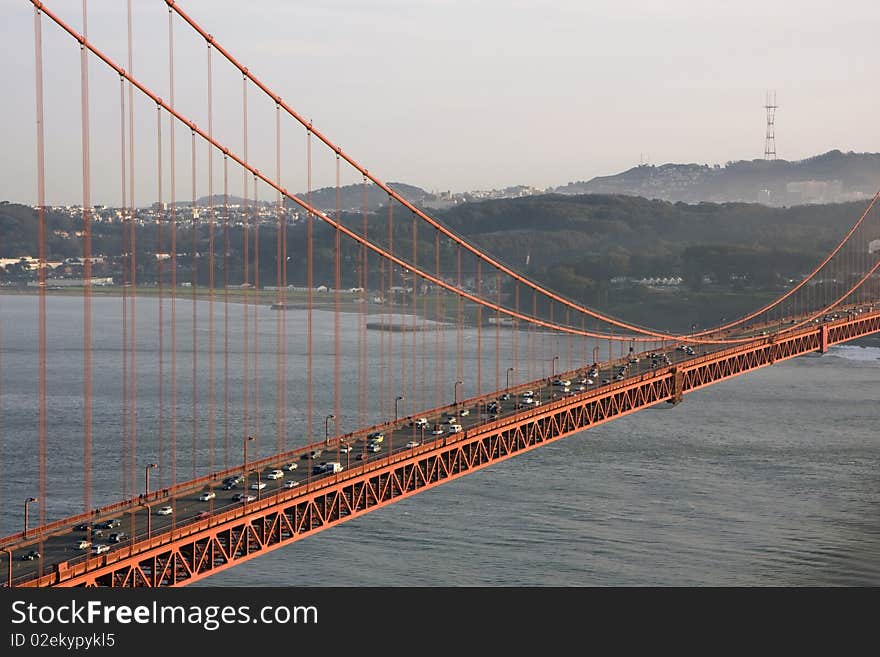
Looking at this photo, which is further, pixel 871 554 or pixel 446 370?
pixel 446 370

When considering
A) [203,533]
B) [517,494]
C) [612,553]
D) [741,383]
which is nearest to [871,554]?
[612,553]

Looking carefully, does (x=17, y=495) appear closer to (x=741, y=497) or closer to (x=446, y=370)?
(x=741, y=497)

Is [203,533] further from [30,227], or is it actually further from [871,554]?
[30,227]

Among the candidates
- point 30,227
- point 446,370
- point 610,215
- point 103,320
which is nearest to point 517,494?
point 446,370

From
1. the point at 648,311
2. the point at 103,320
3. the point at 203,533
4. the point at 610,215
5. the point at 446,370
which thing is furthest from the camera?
the point at 610,215

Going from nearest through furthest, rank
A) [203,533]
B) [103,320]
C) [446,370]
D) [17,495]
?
1. [203,533]
2. [17,495]
3. [446,370]
4. [103,320]

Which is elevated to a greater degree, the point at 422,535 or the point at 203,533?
the point at 203,533
